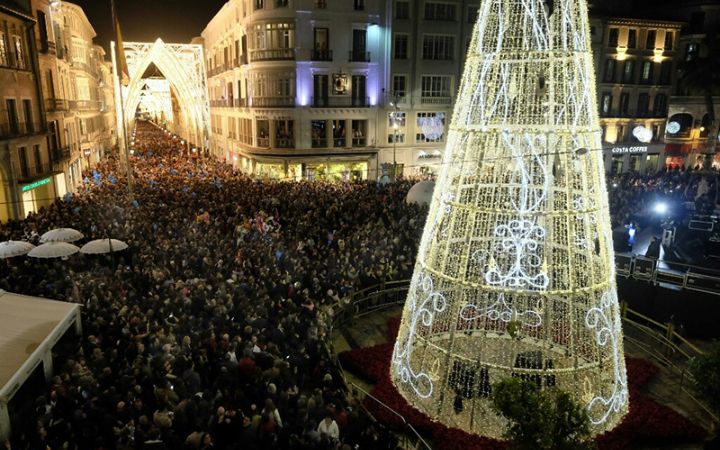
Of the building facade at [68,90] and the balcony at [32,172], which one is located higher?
the building facade at [68,90]

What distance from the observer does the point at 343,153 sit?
123 ft

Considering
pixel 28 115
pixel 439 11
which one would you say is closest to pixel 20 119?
pixel 28 115

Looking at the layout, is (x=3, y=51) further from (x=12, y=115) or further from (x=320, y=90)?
(x=320, y=90)

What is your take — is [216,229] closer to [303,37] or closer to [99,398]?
[99,398]

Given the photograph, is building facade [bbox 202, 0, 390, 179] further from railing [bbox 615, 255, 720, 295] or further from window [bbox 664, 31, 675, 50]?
window [bbox 664, 31, 675, 50]

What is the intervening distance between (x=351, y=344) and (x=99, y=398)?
665 centimetres

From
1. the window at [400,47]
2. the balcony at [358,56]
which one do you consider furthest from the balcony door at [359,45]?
the window at [400,47]

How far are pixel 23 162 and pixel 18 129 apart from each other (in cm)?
175

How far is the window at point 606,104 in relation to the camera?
147 feet

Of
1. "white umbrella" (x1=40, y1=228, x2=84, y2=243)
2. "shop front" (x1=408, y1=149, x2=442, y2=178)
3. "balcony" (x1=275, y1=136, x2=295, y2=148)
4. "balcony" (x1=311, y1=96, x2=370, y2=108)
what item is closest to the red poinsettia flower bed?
"white umbrella" (x1=40, y1=228, x2=84, y2=243)

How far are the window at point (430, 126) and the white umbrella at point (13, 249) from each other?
94.1ft

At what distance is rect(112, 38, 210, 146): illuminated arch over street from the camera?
47219 mm

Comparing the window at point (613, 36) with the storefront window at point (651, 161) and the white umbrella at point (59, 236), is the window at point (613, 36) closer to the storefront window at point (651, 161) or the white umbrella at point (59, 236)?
the storefront window at point (651, 161)

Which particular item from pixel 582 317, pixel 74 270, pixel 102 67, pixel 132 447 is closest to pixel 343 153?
A: pixel 74 270
